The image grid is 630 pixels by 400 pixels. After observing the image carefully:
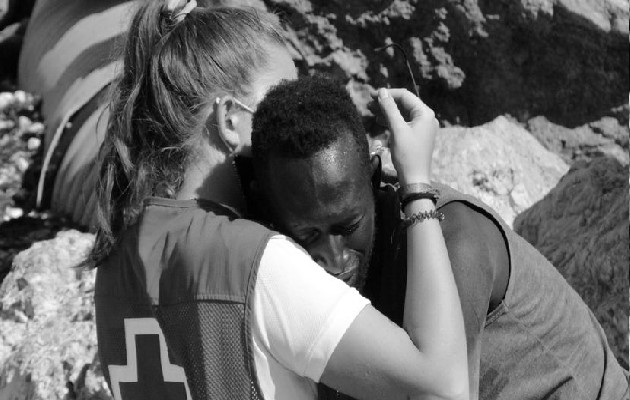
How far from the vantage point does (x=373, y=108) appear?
2.09 meters

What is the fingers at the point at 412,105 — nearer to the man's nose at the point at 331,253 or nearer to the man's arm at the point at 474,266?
the man's arm at the point at 474,266

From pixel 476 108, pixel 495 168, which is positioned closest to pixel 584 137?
pixel 476 108

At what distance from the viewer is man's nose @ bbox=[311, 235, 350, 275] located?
1.86 m

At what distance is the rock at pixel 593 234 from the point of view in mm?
2771

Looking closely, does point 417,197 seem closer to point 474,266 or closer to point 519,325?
point 474,266

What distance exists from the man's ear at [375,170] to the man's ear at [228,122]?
277 millimetres

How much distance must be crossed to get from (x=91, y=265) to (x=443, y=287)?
816 millimetres

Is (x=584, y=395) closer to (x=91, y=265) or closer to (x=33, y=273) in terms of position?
(x=91, y=265)

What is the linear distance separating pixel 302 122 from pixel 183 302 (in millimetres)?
409

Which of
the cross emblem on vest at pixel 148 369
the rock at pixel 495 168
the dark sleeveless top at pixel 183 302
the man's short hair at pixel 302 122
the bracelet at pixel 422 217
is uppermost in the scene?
the man's short hair at pixel 302 122

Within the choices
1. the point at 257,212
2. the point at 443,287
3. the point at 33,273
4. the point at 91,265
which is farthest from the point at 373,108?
the point at 33,273

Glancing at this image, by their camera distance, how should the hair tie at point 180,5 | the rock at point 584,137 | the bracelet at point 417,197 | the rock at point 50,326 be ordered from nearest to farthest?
the bracelet at point 417,197 → the hair tie at point 180,5 → the rock at point 50,326 → the rock at point 584,137

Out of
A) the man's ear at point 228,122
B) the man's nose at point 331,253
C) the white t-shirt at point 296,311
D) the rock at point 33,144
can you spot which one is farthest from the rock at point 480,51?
the white t-shirt at point 296,311

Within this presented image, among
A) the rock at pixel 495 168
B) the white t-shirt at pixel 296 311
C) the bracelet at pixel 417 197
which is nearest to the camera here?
the white t-shirt at pixel 296 311
